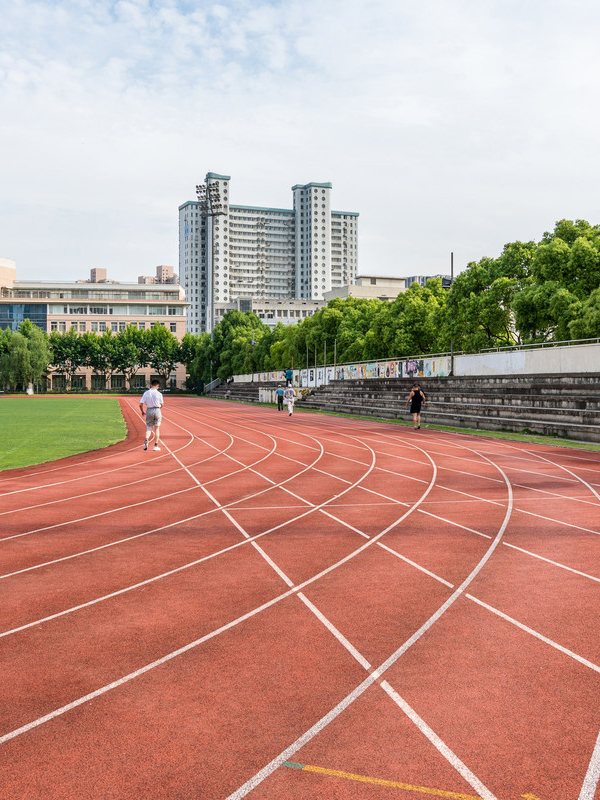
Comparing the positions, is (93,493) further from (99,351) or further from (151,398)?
(99,351)

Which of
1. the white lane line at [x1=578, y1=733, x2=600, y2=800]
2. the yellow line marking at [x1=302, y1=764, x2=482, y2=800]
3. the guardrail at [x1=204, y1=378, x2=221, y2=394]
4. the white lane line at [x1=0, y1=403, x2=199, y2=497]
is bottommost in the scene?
the guardrail at [x1=204, y1=378, x2=221, y2=394]

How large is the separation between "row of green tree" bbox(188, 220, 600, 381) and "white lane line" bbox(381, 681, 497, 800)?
28.1 meters

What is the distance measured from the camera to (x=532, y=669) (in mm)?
4531

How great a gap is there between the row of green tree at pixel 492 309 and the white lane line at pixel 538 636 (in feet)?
85.6

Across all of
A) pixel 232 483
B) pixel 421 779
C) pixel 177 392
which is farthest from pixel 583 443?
pixel 177 392

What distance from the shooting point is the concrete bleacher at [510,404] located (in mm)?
21797

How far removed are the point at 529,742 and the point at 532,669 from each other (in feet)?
3.23

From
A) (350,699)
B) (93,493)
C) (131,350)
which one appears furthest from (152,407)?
(131,350)

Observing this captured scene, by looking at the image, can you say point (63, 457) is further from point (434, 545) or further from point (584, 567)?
point (584, 567)

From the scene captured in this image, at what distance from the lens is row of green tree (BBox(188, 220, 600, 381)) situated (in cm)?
3281

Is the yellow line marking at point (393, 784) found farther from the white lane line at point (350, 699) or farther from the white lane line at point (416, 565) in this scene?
the white lane line at point (416, 565)

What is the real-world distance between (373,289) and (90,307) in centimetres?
5452

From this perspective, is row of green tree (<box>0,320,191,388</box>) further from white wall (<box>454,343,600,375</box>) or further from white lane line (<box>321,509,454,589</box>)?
white lane line (<box>321,509,454,589</box>)

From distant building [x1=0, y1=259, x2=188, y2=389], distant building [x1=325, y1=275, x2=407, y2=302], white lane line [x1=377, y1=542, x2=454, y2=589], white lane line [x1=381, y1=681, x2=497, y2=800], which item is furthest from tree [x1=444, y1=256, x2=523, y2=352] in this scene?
distant building [x1=0, y1=259, x2=188, y2=389]
